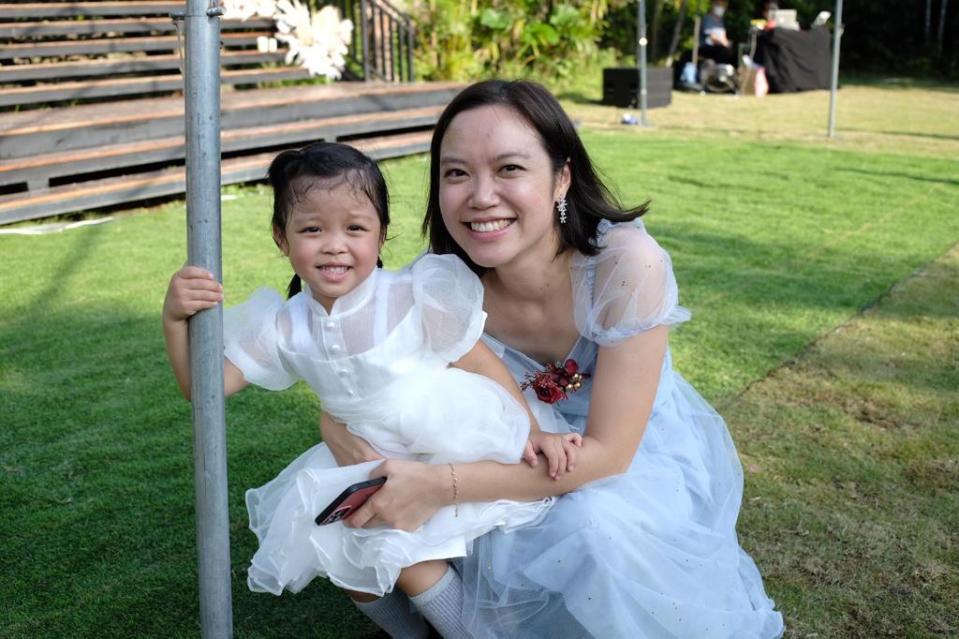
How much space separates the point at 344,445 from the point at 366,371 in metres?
0.18

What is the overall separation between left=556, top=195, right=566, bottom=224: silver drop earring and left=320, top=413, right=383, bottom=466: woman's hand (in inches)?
26.2

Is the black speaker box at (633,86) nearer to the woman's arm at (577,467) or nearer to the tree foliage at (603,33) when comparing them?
the tree foliage at (603,33)

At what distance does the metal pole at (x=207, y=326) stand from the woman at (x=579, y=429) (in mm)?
293

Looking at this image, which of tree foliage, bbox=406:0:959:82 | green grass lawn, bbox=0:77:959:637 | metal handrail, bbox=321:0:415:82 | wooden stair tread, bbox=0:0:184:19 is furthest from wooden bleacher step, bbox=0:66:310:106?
tree foliage, bbox=406:0:959:82

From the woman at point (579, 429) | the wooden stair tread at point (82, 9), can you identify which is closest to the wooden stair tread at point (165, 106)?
the wooden stair tread at point (82, 9)

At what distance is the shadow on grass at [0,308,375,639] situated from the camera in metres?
2.44

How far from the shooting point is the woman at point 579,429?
2.02 metres

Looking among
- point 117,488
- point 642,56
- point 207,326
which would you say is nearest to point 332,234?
point 207,326

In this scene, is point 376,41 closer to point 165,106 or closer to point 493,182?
point 165,106

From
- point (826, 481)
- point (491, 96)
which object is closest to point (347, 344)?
point (491, 96)

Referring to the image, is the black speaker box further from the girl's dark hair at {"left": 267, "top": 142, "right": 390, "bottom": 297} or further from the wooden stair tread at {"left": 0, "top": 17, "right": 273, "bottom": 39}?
the girl's dark hair at {"left": 267, "top": 142, "right": 390, "bottom": 297}

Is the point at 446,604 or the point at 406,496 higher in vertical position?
the point at 406,496

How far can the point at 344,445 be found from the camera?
2.12 meters

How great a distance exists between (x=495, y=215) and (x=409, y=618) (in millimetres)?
885
